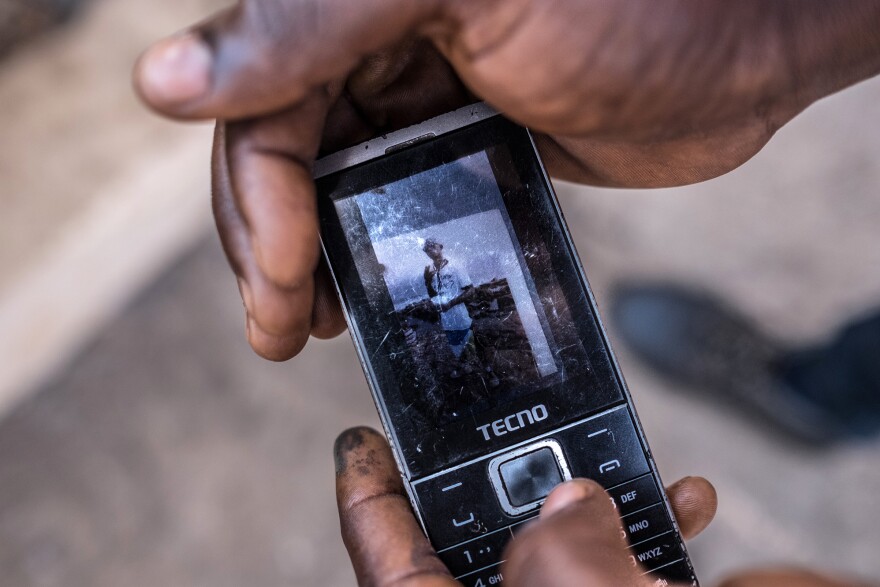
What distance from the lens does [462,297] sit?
1179 mm

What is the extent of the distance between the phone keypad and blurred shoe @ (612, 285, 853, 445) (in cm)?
85

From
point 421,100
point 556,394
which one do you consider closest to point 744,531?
point 556,394

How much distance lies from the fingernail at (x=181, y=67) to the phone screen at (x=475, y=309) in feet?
1.04

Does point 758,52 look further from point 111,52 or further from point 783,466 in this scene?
point 111,52

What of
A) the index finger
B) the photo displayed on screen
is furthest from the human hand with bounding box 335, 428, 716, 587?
the photo displayed on screen

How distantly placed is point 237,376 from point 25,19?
4.22ft

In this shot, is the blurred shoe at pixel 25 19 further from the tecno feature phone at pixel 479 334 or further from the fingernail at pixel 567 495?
the fingernail at pixel 567 495

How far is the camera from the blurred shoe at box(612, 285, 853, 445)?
1962 millimetres

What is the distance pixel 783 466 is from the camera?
188 cm

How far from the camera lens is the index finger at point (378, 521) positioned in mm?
1112

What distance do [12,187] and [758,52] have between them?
2.02 metres

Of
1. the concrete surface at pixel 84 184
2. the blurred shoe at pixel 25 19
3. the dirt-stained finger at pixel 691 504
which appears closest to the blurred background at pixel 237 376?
the concrete surface at pixel 84 184

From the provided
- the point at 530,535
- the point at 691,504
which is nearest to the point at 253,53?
the point at 530,535

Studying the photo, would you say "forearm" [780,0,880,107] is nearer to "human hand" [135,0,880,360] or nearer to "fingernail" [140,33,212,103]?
"human hand" [135,0,880,360]
